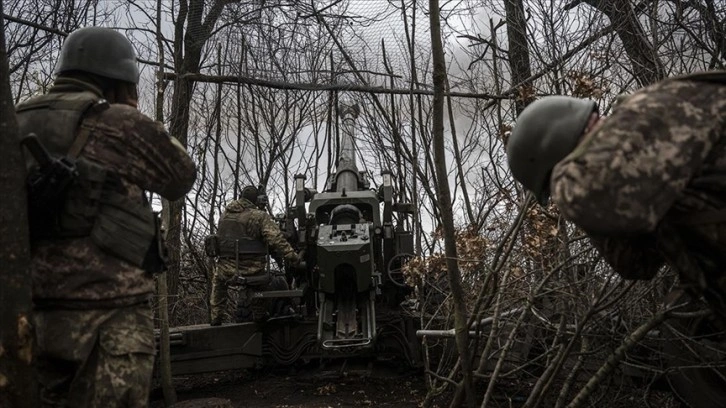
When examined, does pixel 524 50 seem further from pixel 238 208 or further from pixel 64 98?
pixel 64 98

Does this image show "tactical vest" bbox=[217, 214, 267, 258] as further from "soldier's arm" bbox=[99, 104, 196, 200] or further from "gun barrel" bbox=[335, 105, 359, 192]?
"soldier's arm" bbox=[99, 104, 196, 200]

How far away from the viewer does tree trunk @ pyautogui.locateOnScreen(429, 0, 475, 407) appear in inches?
146

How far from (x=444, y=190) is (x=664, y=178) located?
5.32 ft

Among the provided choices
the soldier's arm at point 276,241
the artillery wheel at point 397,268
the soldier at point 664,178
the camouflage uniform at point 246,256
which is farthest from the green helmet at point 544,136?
the camouflage uniform at point 246,256

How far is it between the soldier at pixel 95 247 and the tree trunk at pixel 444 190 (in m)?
1.25

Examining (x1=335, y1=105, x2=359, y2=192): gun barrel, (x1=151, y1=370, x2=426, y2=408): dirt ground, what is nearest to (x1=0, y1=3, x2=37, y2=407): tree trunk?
(x1=151, y1=370, x2=426, y2=408): dirt ground

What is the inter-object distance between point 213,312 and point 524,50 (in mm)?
4978

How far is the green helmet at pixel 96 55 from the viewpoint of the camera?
3.50 m

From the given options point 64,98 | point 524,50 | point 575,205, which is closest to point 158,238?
point 64,98

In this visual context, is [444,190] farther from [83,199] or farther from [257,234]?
[257,234]

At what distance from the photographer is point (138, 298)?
127 inches

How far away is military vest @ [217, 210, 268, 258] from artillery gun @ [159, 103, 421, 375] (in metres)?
0.41

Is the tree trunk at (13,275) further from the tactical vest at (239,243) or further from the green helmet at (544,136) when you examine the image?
the tactical vest at (239,243)

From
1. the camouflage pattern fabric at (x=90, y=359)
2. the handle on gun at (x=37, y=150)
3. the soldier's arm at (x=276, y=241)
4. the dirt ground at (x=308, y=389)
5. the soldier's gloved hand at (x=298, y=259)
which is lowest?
the dirt ground at (x=308, y=389)
